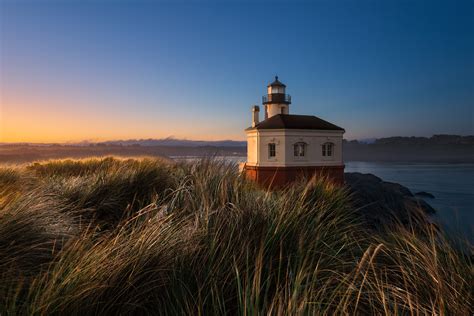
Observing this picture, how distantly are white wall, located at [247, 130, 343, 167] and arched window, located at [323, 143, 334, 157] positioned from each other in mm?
252

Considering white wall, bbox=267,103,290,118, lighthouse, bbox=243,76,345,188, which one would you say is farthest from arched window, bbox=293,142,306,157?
white wall, bbox=267,103,290,118

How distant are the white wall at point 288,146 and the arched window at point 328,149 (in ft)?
0.83

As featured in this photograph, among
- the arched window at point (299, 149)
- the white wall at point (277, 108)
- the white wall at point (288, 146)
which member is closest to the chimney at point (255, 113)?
the white wall at point (277, 108)

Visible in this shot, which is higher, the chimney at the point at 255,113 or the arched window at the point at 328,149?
the chimney at the point at 255,113

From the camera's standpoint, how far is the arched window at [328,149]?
23.7 m

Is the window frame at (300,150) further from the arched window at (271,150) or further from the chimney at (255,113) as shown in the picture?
the chimney at (255,113)

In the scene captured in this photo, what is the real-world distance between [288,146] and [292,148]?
0.43m

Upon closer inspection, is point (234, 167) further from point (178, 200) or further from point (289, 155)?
point (289, 155)

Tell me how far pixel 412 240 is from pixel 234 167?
450 cm

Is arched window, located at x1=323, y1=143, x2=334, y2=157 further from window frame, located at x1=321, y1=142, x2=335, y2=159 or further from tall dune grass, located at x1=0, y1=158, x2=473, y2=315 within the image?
tall dune grass, located at x1=0, y1=158, x2=473, y2=315

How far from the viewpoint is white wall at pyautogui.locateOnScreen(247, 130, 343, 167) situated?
22.2m

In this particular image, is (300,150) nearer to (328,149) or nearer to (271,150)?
(271,150)

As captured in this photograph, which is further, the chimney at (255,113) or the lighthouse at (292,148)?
the chimney at (255,113)

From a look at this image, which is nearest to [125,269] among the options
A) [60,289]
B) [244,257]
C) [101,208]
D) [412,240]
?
[60,289]
